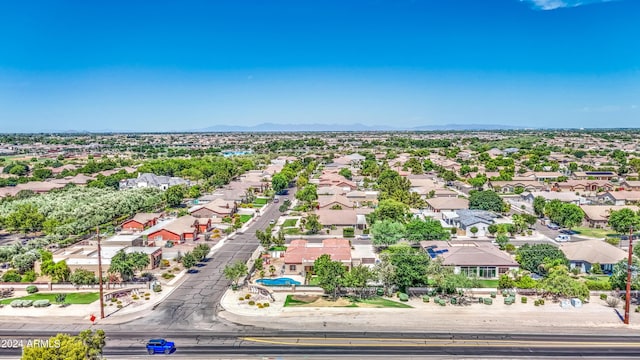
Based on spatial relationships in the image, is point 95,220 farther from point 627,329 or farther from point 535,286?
point 627,329

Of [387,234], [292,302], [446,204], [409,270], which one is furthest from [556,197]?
[292,302]

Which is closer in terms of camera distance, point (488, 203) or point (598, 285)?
point (598, 285)

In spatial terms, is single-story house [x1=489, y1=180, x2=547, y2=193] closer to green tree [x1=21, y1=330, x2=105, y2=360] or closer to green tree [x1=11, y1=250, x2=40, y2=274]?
green tree [x1=11, y1=250, x2=40, y2=274]

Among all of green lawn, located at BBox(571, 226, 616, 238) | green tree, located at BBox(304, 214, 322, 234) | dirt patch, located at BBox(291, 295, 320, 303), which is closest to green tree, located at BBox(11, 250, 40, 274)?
dirt patch, located at BBox(291, 295, 320, 303)

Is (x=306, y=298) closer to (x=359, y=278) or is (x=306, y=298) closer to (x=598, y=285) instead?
(x=359, y=278)

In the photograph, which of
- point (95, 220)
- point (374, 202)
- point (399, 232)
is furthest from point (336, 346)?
point (374, 202)

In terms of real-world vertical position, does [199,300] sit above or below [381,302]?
below

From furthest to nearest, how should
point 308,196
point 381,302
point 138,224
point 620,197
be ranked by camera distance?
point 308,196, point 620,197, point 138,224, point 381,302
